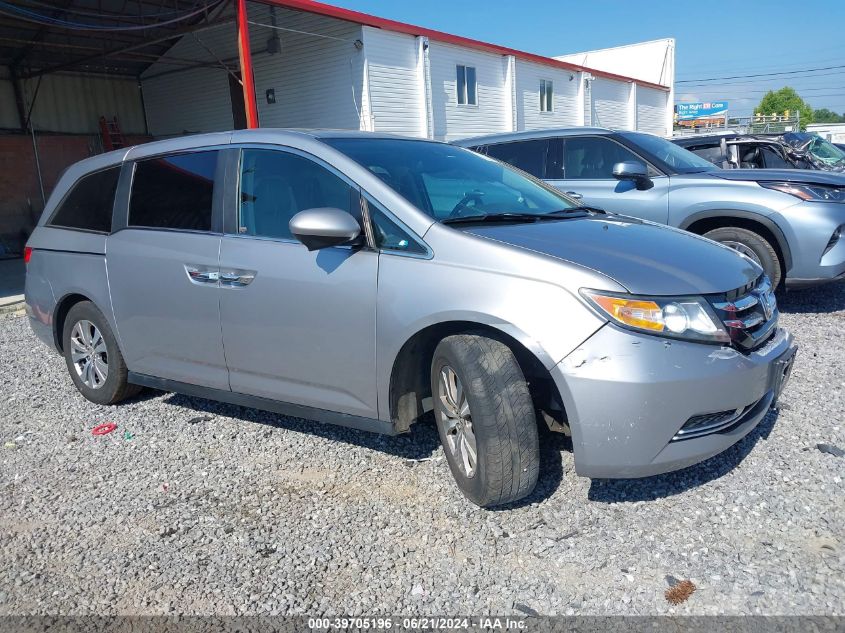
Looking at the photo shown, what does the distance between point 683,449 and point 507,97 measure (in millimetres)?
23149

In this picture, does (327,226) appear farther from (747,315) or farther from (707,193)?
(707,193)

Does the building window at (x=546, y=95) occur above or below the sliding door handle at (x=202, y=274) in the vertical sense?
above

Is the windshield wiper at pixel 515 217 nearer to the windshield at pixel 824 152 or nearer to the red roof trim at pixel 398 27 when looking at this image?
the windshield at pixel 824 152

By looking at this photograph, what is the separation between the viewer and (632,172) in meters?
6.23

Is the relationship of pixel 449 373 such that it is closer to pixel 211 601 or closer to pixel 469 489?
pixel 469 489

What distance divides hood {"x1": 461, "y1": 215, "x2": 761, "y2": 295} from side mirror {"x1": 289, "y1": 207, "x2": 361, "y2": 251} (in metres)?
0.56

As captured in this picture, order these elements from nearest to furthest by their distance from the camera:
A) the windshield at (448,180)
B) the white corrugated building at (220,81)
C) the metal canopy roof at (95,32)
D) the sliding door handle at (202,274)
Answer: the windshield at (448,180) < the sliding door handle at (202,274) < the metal canopy roof at (95,32) < the white corrugated building at (220,81)

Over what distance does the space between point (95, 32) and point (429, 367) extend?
18104 millimetres

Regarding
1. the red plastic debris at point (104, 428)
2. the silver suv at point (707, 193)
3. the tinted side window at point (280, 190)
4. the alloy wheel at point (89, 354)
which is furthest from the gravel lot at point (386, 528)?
the silver suv at point (707, 193)

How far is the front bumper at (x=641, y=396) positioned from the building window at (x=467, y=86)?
20591 mm

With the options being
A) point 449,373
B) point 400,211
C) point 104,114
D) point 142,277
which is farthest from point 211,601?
point 104,114

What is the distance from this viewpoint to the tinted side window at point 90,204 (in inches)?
180

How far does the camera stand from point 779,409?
13.5ft

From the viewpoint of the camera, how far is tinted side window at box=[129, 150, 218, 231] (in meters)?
4.01
